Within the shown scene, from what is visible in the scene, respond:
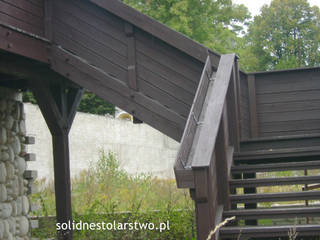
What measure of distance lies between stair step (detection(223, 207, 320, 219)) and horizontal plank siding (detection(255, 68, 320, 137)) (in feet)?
10.5

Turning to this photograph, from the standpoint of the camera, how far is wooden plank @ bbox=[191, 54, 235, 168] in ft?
12.0

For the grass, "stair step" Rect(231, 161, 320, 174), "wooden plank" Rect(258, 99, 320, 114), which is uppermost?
"wooden plank" Rect(258, 99, 320, 114)

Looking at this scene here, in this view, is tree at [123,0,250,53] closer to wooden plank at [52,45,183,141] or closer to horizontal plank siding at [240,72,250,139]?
horizontal plank siding at [240,72,250,139]

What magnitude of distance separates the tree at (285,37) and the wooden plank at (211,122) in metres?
16.0

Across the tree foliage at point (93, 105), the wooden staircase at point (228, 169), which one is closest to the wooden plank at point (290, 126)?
the wooden staircase at point (228, 169)

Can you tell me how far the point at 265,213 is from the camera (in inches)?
175

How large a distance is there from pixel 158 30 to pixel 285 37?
15.4 m

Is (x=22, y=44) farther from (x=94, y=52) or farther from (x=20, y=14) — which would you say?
(x=94, y=52)

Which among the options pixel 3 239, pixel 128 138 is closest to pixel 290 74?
pixel 3 239

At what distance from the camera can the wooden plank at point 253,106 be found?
7.48 m

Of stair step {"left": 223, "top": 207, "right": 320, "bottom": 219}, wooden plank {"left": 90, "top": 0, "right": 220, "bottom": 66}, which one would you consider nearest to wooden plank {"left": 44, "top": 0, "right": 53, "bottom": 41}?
wooden plank {"left": 90, "top": 0, "right": 220, "bottom": 66}

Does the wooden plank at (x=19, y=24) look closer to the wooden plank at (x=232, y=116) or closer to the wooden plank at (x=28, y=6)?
the wooden plank at (x=28, y=6)

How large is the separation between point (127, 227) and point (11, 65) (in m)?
2.93

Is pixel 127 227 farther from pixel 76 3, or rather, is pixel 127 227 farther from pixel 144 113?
pixel 76 3
